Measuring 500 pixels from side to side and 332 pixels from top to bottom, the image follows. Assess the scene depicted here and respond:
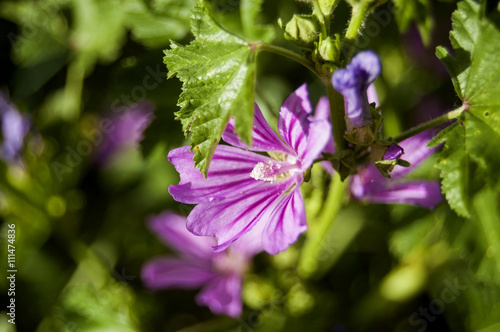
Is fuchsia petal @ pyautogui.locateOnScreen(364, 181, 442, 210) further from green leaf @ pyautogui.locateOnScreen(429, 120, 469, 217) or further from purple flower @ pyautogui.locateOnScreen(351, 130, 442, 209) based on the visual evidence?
green leaf @ pyautogui.locateOnScreen(429, 120, 469, 217)

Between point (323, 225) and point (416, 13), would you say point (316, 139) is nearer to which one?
point (323, 225)

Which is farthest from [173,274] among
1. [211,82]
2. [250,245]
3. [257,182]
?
[211,82]

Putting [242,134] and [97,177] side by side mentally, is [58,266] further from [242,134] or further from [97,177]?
[242,134]

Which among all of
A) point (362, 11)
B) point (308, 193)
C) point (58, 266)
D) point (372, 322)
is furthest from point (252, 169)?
point (58, 266)

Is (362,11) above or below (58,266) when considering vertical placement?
above

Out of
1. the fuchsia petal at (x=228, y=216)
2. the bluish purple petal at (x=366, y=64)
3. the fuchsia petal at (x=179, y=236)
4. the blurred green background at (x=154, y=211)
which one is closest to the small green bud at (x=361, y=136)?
the bluish purple petal at (x=366, y=64)

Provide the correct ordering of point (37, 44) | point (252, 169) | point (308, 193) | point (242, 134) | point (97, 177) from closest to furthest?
point (242, 134)
point (252, 169)
point (308, 193)
point (37, 44)
point (97, 177)
